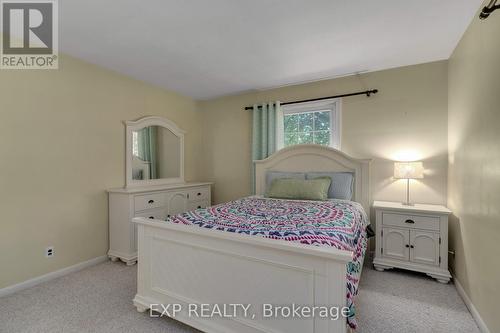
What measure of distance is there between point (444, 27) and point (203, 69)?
8.10 ft

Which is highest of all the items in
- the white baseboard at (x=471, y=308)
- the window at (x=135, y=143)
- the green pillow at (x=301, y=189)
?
the window at (x=135, y=143)

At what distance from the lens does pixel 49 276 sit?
2404 mm

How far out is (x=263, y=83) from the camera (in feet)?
11.4

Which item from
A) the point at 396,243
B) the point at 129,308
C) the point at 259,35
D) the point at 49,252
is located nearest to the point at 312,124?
the point at 259,35

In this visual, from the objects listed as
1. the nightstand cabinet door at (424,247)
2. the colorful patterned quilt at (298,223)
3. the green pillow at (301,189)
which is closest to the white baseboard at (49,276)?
the colorful patterned quilt at (298,223)

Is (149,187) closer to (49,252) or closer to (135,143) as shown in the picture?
(135,143)

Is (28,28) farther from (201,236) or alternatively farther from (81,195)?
(201,236)

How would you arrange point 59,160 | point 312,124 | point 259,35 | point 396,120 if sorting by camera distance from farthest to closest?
1. point 312,124
2. point 396,120
3. point 59,160
4. point 259,35

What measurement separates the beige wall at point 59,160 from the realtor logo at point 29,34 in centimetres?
10

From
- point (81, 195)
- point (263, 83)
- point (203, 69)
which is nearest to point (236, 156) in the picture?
point (263, 83)

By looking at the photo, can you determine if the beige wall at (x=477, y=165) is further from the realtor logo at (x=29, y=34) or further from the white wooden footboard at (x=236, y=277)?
the realtor logo at (x=29, y=34)

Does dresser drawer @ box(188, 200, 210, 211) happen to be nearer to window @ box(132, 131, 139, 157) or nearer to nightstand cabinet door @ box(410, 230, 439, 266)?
window @ box(132, 131, 139, 157)

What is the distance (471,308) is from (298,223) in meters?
1.53

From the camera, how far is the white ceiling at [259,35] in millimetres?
1797
